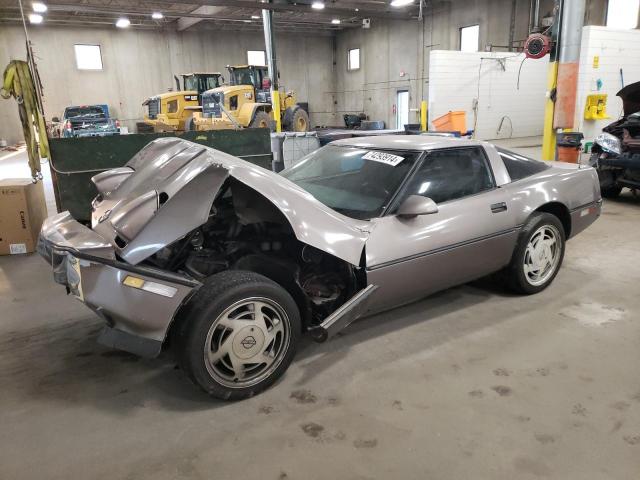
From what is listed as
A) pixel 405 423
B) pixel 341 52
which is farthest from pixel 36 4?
pixel 405 423

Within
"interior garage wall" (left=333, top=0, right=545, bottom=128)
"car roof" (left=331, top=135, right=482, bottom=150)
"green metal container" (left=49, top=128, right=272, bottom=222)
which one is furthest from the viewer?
"interior garage wall" (left=333, top=0, right=545, bottom=128)

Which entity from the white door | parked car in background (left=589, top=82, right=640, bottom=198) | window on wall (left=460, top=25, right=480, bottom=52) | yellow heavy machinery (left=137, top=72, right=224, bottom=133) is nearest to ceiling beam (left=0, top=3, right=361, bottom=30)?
yellow heavy machinery (left=137, top=72, right=224, bottom=133)

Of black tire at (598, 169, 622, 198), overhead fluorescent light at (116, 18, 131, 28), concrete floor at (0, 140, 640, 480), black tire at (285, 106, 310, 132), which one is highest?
overhead fluorescent light at (116, 18, 131, 28)

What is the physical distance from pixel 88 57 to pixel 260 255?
953 inches

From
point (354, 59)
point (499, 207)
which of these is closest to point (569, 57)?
point (499, 207)

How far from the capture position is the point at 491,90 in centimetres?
1664

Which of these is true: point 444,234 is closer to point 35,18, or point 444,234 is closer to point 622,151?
point 622,151

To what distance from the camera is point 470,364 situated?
2.80 meters

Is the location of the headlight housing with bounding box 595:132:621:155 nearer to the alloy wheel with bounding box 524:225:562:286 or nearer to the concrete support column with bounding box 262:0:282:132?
the alloy wheel with bounding box 524:225:562:286

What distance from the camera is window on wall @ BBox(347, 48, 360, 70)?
26.2 metres

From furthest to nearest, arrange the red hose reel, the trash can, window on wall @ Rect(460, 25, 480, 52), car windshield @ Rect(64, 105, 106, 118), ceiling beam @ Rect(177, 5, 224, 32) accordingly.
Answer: ceiling beam @ Rect(177, 5, 224, 32) < window on wall @ Rect(460, 25, 480, 52) < car windshield @ Rect(64, 105, 106, 118) < the red hose reel < the trash can

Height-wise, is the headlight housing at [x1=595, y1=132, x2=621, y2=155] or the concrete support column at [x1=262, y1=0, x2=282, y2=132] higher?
the concrete support column at [x1=262, y1=0, x2=282, y2=132]

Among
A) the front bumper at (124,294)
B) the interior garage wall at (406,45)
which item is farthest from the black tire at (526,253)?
the interior garage wall at (406,45)

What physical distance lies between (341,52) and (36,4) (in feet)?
53.8
